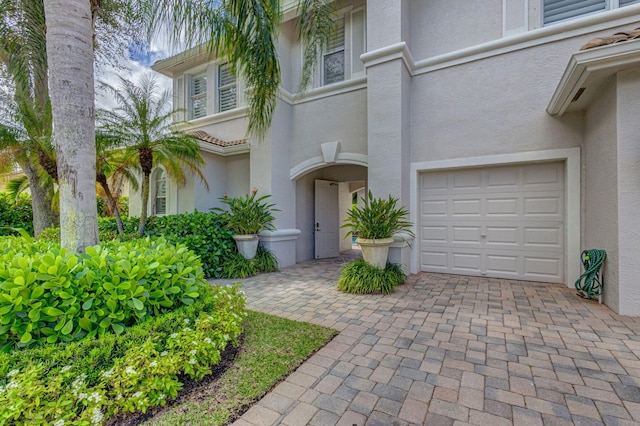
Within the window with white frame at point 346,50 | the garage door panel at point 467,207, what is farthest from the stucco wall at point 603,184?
the window with white frame at point 346,50

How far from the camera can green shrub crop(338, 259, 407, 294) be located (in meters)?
5.55

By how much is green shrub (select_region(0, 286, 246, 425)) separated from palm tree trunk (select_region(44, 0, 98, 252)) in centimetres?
155

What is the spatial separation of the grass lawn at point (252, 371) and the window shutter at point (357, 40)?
7032mm

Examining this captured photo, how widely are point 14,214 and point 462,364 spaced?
14076mm

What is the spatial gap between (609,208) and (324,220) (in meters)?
7.32

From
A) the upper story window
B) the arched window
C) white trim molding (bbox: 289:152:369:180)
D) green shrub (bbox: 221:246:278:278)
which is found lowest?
green shrub (bbox: 221:246:278:278)

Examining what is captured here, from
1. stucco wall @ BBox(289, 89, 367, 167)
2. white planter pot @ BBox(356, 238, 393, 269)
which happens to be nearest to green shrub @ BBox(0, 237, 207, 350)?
white planter pot @ BBox(356, 238, 393, 269)

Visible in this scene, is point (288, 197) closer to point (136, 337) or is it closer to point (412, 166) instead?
point (412, 166)

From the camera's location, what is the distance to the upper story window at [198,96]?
11211 millimetres

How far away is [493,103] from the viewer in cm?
626

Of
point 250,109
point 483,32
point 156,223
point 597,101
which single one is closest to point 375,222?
point 250,109

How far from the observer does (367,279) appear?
18.5ft

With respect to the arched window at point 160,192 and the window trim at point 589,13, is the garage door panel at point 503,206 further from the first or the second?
the arched window at point 160,192

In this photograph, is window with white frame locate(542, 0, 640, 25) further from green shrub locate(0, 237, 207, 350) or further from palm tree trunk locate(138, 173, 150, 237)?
palm tree trunk locate(138, 173, 150, 237)
